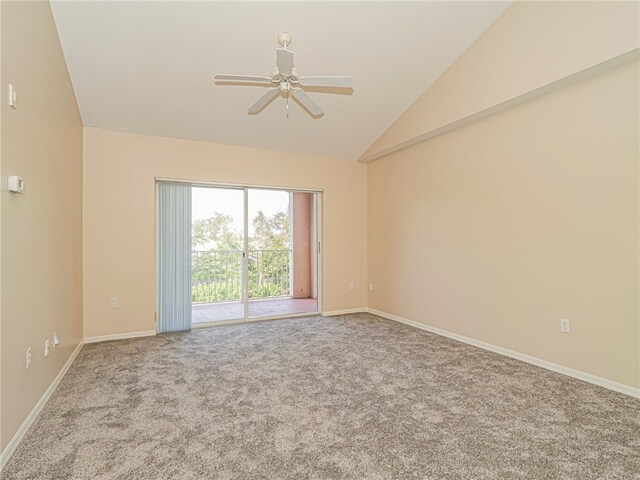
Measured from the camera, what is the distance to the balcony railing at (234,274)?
16.6 ft

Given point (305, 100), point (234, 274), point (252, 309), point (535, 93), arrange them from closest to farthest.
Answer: point (305, 100), point (535, 93), point (234, 274), point (252, 309)

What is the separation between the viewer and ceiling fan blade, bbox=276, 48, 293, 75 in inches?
88.0

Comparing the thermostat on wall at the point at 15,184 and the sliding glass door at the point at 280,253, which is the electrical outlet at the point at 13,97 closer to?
the thermostat on wall at the point at 15,184

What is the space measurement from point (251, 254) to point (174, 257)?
5.55ft

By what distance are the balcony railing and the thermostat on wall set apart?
9.00 feet

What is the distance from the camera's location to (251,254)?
5.99 metres

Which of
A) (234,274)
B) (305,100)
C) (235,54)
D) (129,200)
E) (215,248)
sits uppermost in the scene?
(235,54)

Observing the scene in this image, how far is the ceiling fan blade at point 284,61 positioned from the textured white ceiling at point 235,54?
0.86m

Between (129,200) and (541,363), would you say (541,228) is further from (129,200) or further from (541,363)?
(129,200)

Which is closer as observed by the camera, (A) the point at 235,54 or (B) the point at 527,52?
(B) the point at 527,52

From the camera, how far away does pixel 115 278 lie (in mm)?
4078

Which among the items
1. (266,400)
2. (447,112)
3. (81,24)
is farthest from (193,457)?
(447,112)

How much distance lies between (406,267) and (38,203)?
3970mm

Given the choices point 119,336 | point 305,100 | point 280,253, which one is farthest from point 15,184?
point 280,253
